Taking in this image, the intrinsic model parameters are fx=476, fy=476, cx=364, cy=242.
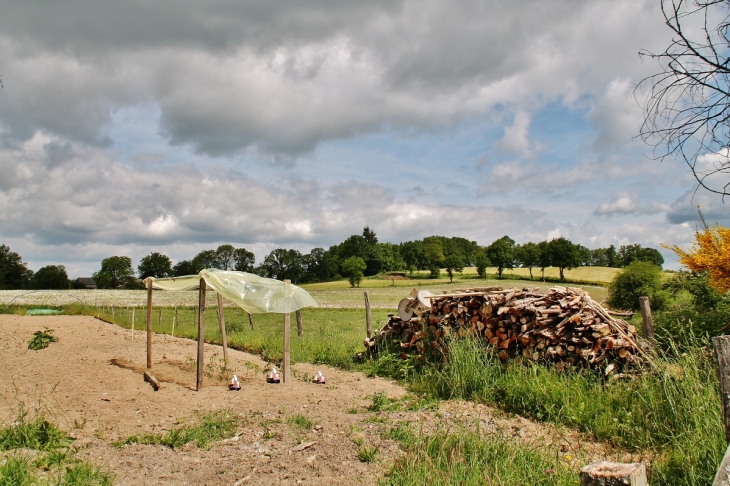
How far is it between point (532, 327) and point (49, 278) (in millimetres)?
95862

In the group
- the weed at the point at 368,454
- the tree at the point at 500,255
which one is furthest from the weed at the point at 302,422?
the tree at the point at 500,255

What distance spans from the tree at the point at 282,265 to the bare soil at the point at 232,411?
294 ft

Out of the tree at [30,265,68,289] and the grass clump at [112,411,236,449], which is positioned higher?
the tree at [30,265,68,289]

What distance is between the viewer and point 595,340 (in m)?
7.90

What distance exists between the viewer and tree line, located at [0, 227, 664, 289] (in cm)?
8088

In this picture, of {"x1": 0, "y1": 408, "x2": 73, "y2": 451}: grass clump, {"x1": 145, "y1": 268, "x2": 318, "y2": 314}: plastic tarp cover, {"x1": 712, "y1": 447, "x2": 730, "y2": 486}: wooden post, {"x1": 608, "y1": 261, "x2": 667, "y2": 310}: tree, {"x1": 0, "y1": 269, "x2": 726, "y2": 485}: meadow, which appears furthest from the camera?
{"x1": 608, "y1": 261, "x2": 667, "y2": 310}: tree

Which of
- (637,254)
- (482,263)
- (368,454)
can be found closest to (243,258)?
(482,263)

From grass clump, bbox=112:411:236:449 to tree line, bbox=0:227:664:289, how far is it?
68.0m

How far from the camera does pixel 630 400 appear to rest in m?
6.20

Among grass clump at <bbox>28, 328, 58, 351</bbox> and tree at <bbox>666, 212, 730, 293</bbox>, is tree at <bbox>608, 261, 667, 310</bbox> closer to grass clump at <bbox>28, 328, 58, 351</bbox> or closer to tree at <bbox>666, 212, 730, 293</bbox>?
tree at <bbox>666, 212, 730, 293</bbox>

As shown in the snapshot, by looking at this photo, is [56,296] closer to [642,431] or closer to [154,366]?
[154,366]

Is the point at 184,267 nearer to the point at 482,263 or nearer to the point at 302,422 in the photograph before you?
the point at 482,263

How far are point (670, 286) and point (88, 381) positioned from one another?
18197mm

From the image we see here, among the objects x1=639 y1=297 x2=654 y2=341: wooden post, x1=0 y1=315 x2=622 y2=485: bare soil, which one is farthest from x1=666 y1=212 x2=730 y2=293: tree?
x1=0 y1=315 x2=622 y2=485: bare soil
